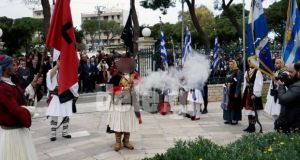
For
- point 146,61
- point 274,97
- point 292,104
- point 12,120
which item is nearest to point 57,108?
point 12,120

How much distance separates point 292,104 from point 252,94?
12.6 feet

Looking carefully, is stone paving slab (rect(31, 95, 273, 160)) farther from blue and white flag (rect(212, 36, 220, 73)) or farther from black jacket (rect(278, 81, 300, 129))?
black jacket (rect(278, 81, 300, 129))

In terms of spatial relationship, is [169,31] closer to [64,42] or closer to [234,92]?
[234,92]

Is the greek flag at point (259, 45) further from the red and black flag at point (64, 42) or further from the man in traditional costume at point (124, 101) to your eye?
the red and black flag at point (64, 42)

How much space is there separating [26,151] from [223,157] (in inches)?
93.5

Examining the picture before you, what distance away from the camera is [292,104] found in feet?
20.4

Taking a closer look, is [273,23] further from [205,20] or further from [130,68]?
[130,68]

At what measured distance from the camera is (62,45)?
623 centimetres

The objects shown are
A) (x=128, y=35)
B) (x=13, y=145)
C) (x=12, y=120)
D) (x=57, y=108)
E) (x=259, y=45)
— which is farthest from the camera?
(x=128, y=35)

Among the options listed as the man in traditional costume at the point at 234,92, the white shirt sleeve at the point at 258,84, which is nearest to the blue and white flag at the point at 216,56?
the man in traditional costume at the point at 234,92

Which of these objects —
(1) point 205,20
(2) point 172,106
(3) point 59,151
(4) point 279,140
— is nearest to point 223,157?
(4) point 279,140

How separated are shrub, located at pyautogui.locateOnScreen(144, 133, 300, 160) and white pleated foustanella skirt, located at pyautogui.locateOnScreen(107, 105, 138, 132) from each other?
9.16 ft

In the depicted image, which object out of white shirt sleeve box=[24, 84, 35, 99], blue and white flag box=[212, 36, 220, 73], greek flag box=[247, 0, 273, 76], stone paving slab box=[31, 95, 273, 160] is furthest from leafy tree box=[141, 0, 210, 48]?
white shirt sleeve box=[24, 84, 35, 99]

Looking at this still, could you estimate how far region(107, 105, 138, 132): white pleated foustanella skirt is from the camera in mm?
8305
